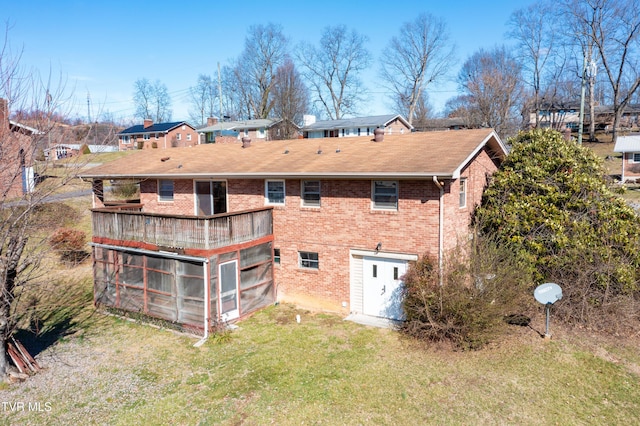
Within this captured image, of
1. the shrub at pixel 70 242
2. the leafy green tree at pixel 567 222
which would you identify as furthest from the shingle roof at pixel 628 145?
the shrub at pixel 70 242

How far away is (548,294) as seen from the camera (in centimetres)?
1195

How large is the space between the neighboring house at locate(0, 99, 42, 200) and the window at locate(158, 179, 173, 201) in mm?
7689

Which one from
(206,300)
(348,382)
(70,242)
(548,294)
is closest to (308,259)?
(206,300)

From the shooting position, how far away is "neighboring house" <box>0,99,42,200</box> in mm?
9047

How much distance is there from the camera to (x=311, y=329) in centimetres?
1334

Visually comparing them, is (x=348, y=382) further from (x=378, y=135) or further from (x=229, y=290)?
(x=378, y=135)

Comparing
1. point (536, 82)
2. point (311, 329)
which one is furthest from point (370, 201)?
point (536, 82)

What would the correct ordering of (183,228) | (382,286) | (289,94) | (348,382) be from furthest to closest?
1. (289,94)
2. (382,286)
3. (183,228)
4. (348,382)

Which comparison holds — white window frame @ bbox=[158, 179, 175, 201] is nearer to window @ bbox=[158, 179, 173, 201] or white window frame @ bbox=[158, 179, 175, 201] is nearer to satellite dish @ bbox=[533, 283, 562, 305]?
window @ bbox=[158, 179, 173, 201]

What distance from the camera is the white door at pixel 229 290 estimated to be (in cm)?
1377

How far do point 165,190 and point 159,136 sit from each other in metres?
43.0

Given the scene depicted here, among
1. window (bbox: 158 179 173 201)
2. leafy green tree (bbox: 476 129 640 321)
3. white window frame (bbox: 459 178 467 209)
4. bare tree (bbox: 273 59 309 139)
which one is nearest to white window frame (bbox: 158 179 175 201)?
window (bbox: 158 179 173 201)

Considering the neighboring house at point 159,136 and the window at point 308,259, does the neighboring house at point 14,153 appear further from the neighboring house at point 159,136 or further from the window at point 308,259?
the neighboring house at point 159,136

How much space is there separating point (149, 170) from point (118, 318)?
20.7 feet
